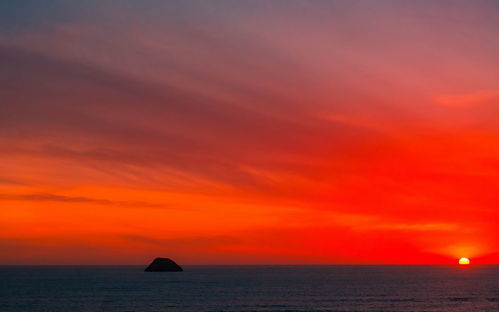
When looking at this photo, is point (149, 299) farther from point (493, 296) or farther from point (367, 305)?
point (493, 296)

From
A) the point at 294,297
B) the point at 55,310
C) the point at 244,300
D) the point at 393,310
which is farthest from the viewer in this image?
the point at 294,297

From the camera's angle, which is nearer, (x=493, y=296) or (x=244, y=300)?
(x=244, y=300)

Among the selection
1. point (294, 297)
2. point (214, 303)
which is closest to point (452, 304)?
point (294, 297)

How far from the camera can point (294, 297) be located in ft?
461

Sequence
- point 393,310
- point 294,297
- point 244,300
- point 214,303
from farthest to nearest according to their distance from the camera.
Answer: point 294,297, point 244,300, point 214,303, point 393,310

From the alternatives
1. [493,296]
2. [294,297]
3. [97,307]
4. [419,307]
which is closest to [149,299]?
[97,307]

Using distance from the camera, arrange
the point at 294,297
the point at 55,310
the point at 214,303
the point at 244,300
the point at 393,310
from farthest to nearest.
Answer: the point at 294,297 < the point at 244,300 < the point at 214,303 < the point at 55,310 < the point at 393,310

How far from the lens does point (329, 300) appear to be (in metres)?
131

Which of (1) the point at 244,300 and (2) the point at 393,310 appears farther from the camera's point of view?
(1) the point at 244,300

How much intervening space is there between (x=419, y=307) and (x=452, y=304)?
11051mm

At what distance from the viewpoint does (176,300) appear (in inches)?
5246

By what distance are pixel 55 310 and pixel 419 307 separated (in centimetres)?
7441

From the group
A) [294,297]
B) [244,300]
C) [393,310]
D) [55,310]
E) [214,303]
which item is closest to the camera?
[393,310]

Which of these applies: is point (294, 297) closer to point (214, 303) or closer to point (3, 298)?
point (214, 303)
